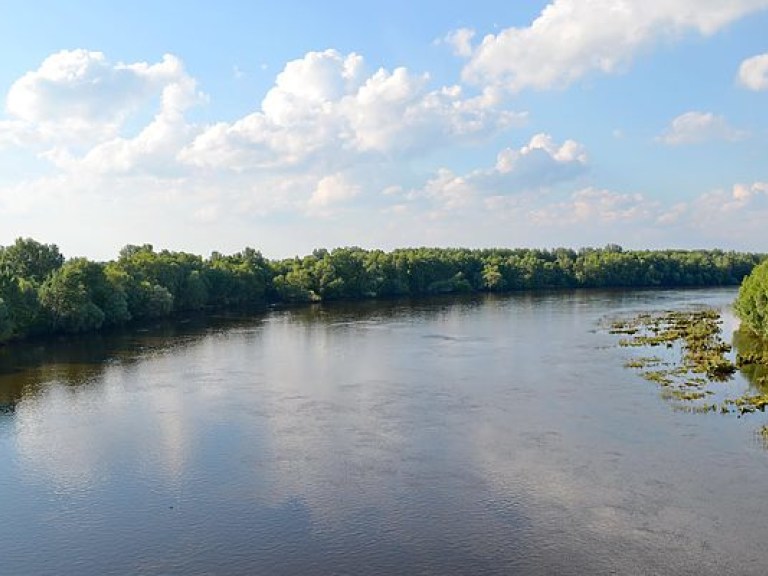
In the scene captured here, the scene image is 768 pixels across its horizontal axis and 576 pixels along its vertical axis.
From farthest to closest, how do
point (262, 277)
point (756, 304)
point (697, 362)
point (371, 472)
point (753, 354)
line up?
point (262, 277), point (756, 304), point (753, 354), point (697, 362), point (371, 472)

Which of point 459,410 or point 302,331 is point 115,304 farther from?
point 459,410

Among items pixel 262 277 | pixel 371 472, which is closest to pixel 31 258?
pixel 262 277

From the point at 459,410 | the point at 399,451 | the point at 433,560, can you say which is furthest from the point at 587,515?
the point at 459,410

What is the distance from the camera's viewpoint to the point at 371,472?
29.7 m

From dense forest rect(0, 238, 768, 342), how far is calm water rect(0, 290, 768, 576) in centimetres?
1961

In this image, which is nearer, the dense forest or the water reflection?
the water reflection

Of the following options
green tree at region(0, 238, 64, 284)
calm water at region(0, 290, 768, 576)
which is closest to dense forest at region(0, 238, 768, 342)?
green tree at region(0, 238, 64, 284)

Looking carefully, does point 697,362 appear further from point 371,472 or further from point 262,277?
point 262,277

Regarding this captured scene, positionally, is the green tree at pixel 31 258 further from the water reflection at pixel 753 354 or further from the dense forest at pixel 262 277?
the water reflection at pixel 753 354

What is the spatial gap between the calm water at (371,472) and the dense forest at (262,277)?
1961 cm

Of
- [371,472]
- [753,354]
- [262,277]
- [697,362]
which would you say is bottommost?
[371,472]

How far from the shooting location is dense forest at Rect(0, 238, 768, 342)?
7512 cm

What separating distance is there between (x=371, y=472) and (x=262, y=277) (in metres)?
103

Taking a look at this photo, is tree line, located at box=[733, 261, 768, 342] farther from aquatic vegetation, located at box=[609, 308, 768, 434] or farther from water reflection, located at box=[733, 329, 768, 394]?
aquatic vegetation, located at box=[609, 308, 768, 434]
